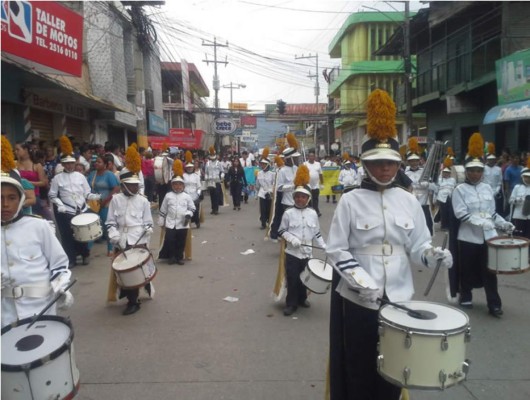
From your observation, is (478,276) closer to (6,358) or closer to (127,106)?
(6,358)

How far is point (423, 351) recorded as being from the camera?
108 inches

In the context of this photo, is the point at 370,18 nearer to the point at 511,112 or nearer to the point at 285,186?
the point at 511,112

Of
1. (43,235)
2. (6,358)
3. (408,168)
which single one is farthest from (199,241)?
(6,358)

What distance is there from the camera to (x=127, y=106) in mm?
19219

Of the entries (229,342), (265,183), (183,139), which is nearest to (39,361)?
(229,342)

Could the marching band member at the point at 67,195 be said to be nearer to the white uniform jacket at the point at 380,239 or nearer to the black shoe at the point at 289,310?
the black shoe at the point at 289,310

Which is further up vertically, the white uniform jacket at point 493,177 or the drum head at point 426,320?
the white uniform jacket at point 493,177

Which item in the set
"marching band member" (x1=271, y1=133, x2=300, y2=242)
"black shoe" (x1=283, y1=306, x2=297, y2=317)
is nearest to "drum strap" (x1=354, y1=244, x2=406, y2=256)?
"black shoe" (x1=283, y1=306, x2=297, y2=317)

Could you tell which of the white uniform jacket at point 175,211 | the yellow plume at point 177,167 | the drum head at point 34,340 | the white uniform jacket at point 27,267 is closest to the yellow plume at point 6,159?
the white uniform jacket at point 27,267

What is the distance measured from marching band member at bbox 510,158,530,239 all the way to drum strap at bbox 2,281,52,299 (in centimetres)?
803

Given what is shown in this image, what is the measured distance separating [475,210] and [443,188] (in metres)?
6.46

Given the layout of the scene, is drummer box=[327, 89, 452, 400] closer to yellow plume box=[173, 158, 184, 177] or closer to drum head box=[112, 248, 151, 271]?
drum head box=[112, 248, 151, 271]

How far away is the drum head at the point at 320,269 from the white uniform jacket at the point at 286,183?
4.74 m

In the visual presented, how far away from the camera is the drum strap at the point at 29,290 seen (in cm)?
334
